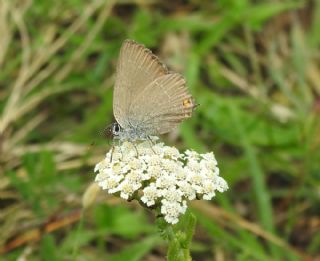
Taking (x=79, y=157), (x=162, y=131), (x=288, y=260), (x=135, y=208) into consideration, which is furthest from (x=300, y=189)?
(x=162, y=131)

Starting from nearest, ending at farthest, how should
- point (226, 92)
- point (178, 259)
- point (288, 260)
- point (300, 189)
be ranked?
point (178, 259), point (288, 260), point (300, 189), point (226, 92)

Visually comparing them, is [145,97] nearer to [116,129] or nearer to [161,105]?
[161,105]

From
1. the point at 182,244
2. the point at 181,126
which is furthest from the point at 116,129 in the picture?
the point at 181,126

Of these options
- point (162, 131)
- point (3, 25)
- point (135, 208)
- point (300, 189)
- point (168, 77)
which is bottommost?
point (162, 131)

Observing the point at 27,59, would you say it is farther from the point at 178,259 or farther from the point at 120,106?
the point at 178,259

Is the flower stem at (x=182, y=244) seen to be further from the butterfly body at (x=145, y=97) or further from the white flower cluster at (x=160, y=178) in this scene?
the butterfly body at (x=145, y=97)

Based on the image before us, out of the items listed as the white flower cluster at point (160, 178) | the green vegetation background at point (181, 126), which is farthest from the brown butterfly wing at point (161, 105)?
the green vegetation background at point (181, 126)

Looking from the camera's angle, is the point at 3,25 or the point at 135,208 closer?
the point at 135,208
